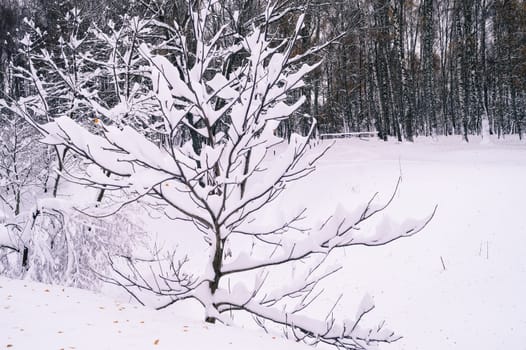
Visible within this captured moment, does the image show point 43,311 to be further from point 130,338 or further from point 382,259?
point 382,259

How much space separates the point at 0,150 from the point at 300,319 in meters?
13.0

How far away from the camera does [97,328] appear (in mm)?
2203

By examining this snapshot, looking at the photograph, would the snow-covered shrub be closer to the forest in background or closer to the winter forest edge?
the winter forest edge

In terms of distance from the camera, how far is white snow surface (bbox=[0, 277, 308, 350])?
202cm

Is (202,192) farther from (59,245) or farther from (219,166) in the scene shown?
(59,245)

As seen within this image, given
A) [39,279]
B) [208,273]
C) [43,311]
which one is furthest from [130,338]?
[39,279]

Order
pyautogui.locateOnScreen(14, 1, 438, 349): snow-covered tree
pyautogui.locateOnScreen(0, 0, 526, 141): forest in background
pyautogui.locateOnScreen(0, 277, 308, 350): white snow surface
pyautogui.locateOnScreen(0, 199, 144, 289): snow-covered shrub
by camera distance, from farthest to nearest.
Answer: pyautogui.locateOnScreen(0, 0, 526, 141): forest in background
pyautogui.locateOnScreen(0, 199, 144, 289): snow-covered shrub
pyautogui.locateOnScreen(14, 1, 438, 349): snow-covered tree
pyautogui.locateOnScreen(0, 277, 308, 350): white snow surface

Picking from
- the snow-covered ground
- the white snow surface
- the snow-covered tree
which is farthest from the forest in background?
the white snow surface

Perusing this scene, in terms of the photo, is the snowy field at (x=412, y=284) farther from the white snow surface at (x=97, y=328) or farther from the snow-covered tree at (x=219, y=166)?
the snow-covered tree at (x=219, y=166)

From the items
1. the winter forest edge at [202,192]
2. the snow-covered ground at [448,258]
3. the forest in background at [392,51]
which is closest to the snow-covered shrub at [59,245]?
the winter forest edge at [202,192]

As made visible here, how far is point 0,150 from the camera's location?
1239 cm

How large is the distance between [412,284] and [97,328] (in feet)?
22.1

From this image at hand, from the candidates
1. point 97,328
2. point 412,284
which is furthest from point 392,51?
point 97,328

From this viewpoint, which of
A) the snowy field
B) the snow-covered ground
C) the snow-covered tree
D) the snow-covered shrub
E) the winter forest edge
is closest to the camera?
the snowy field
